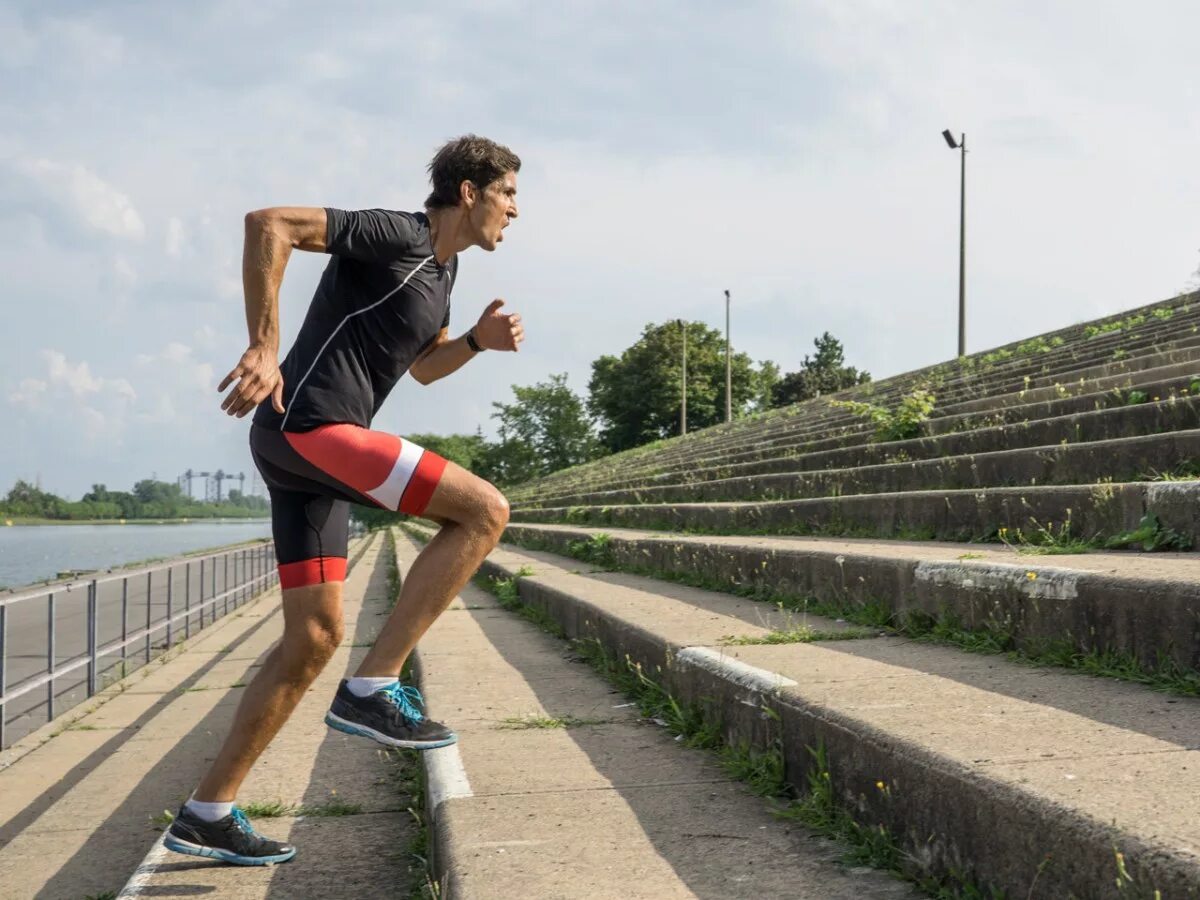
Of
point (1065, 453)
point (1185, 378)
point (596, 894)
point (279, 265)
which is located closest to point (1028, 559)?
point (1065, 453)

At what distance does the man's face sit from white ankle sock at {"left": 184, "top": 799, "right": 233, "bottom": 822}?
1.68m

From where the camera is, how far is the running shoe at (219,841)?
2.75 meters

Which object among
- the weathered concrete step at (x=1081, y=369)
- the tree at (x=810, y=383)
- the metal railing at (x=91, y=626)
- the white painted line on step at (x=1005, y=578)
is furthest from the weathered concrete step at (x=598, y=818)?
the tree at (x=810, y=383)

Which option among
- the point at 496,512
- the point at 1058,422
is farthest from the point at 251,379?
the point at 1058,422

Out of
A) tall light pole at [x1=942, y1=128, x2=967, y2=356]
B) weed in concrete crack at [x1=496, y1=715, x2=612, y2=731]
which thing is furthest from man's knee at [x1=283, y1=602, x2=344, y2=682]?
tall light pole at [x1=942, y1=128, x2=967, y2=356]

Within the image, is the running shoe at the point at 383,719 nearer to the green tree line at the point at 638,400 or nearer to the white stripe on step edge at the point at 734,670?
the white stripe on step edge at the point at 734,670

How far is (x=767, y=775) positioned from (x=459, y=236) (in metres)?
1.68

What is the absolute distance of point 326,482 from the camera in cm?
273

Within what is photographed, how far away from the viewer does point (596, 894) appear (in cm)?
201

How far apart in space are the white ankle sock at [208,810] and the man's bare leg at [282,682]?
0.04 ft

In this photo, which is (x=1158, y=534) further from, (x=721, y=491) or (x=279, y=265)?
(x=721, y=491)

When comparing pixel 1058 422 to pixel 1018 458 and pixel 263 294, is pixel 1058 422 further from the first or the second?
pixel 263 294

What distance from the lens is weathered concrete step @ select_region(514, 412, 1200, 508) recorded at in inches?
181

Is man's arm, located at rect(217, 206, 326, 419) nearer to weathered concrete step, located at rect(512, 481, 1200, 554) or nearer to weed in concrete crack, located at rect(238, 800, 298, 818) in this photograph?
weed in concrete crack, located at rect(238, 800, 298, 818)
